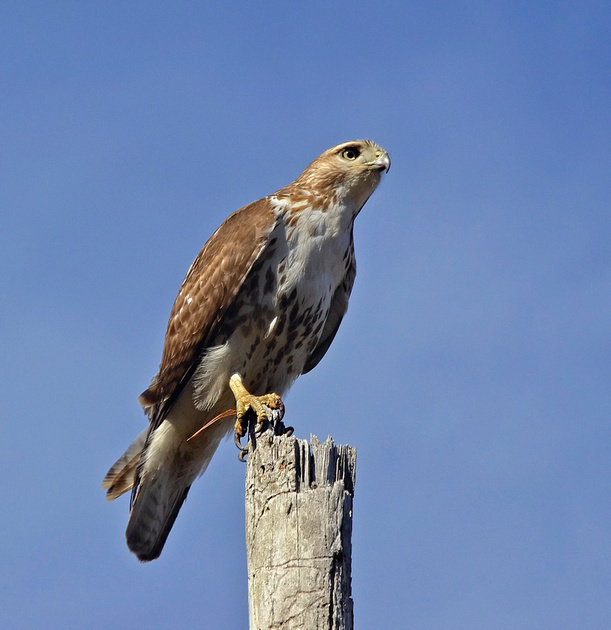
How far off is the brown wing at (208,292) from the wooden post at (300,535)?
1705 millimetres

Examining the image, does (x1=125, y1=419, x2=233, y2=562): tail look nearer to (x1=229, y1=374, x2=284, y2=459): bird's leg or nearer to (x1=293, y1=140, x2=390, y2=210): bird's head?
(x1=229, y1=374, x2=284, y2=459): bird's leg

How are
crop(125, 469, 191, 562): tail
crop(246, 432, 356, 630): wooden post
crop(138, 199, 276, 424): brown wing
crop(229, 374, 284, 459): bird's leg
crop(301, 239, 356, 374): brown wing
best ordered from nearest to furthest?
crop(246, 432, 356, 630): wooden post → crop(229, 374, 284, 459): bird's leg → crop(138, 199, 276, 424): brown wing → crop(125, 469, 191, 562): tail → crop(301, 239, 356, 374): brown wing

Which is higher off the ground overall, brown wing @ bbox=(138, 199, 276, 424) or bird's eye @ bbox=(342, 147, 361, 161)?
bird's eye @ bbox=(342, 147, 361, 161)

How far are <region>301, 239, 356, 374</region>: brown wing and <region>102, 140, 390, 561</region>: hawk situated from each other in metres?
0.02

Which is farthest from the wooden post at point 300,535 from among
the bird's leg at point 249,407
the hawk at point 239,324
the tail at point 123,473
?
the tail at point 123,473

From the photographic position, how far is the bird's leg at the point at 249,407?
4988 mm

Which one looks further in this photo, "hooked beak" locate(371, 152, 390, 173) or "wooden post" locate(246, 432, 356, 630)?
"hooked beak" locate(371, 152, 390, 173)

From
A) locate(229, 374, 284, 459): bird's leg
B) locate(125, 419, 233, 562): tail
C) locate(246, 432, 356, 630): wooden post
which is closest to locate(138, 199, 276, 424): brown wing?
locate(125, 419, 233, 562): tail

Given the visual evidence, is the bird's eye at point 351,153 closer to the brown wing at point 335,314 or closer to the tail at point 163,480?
the brown wing at point 335,314

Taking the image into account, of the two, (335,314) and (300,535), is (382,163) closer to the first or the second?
(335,314)

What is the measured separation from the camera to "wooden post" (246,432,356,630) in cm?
344

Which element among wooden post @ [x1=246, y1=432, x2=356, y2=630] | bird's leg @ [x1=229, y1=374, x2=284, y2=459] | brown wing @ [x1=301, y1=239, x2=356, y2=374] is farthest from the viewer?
brown wing @ [x1=301, y1=239, x2=356, y2=374]

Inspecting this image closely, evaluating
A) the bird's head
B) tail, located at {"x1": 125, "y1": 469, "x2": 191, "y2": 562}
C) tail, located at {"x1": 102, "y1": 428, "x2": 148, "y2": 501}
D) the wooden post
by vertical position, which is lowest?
the wooden post

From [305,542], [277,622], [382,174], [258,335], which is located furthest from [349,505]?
[382,174]
